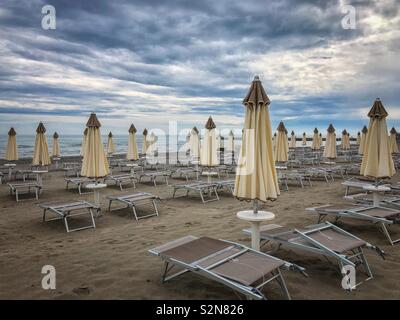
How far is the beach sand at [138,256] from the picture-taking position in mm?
3530

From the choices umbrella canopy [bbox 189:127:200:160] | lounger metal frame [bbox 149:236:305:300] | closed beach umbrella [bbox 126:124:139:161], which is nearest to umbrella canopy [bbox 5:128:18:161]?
closed beach umbrella [bbox 126:124:139:161]

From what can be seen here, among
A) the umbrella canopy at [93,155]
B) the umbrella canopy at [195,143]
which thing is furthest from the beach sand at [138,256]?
the umbrella canopy at [195,143]

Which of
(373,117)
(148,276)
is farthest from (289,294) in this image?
(373,117)

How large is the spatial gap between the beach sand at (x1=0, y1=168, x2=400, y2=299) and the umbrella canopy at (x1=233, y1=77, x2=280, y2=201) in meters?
1.23

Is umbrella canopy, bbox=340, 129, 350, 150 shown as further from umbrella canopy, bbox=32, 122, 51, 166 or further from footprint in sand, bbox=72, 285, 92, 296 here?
footprint in sand, bbox=72, 285, 92, 296

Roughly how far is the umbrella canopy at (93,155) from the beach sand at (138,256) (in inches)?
47.8

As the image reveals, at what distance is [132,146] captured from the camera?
557 inches

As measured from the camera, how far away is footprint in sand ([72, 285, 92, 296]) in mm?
3502

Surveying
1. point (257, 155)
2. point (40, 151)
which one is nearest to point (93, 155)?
point (257, 155)

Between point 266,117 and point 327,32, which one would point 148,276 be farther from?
point 327,32

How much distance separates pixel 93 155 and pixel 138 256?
363 cm

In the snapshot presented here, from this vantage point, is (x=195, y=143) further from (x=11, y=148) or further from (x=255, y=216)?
(x=255, y=216)

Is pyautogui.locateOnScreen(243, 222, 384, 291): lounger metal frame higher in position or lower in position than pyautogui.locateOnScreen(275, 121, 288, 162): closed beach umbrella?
lower

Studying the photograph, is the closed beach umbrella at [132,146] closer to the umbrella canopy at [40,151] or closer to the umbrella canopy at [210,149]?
the umbrella canopy at [40,151]
